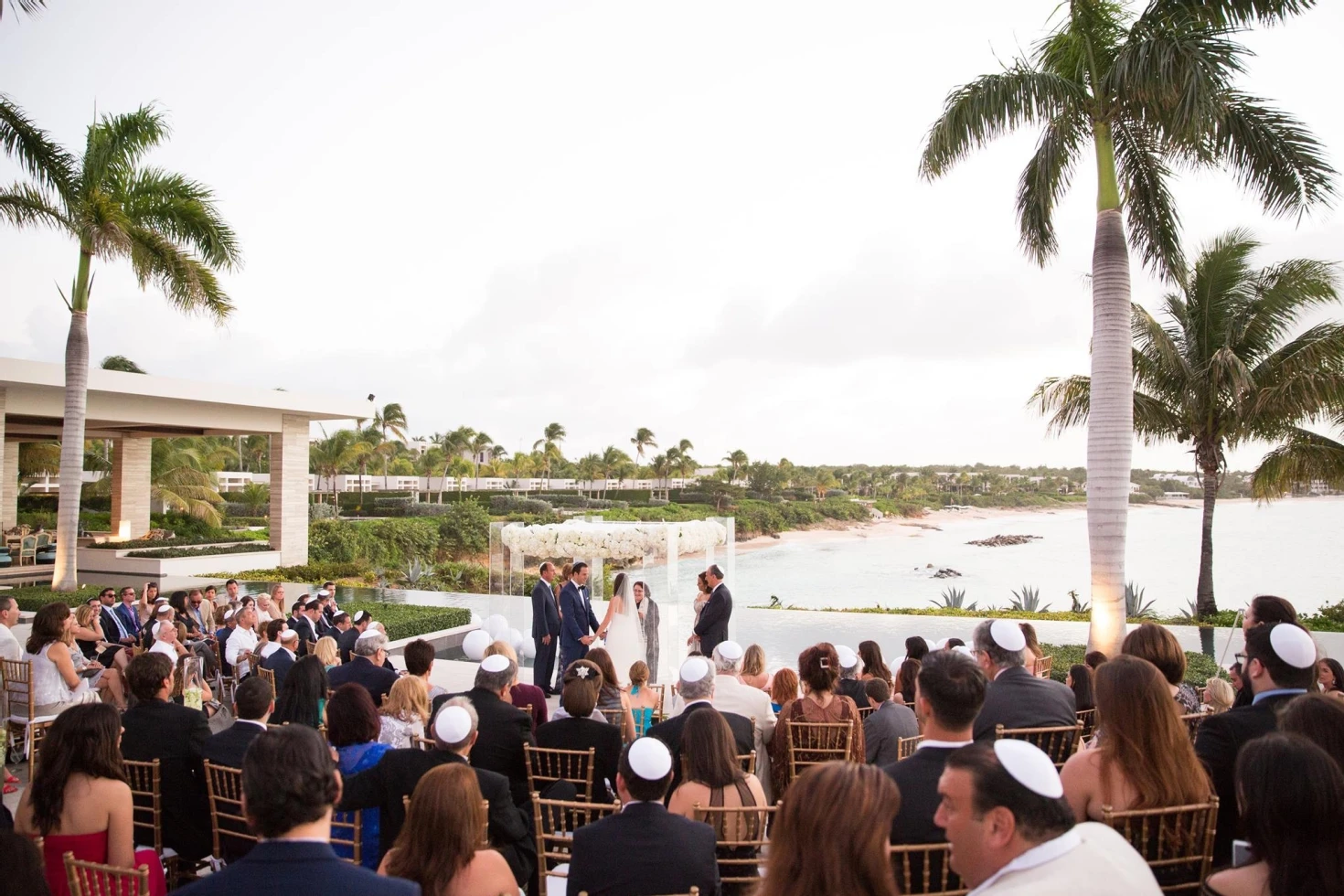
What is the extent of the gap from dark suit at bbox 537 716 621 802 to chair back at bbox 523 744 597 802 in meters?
0.05

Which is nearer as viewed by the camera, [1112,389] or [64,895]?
[64,895]

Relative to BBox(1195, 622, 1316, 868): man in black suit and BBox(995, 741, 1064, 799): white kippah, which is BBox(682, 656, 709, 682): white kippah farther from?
BBox(995, 741, 1064, 799): white kippah

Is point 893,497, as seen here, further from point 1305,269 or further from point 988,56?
point 988,56

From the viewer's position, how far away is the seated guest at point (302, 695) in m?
5.25

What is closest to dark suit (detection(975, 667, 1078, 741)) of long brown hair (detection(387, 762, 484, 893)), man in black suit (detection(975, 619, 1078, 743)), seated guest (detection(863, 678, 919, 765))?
man in black suit (detection(975, 619, 1078, 743))

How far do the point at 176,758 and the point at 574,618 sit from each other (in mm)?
5827

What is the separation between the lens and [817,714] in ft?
17.4

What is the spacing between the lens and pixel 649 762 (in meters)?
→ 2.89

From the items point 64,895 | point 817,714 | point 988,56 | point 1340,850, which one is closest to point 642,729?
point 817,714

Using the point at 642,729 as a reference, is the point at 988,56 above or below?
above

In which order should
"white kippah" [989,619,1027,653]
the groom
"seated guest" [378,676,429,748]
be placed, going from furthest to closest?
1. the groom
2. "seated guest" [378,676,429,748]
3. "white kippah" [989,619,1027,653]

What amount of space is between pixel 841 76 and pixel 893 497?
37244 millimetres

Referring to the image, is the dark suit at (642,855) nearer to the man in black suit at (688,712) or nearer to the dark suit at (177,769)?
the man in black suit at (688,712)

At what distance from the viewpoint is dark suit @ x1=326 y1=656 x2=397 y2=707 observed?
627 cm
